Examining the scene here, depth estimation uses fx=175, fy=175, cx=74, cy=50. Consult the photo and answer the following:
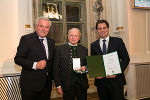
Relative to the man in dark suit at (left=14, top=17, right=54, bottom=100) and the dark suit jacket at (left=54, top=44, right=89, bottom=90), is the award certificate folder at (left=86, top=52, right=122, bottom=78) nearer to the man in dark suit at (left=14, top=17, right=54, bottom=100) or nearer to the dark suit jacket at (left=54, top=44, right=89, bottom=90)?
the dark suit jacket at (left=54, top=44, right=89, bottom=90)

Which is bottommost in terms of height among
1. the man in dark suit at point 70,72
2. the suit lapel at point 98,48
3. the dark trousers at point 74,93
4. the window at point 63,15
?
the dark trousers at point 74,93

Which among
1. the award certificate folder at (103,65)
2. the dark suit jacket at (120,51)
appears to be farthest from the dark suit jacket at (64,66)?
the dark suit jacket at (120,51)

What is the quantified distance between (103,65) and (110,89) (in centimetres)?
35

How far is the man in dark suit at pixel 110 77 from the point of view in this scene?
2244 millimetres

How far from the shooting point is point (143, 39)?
14.8 feet

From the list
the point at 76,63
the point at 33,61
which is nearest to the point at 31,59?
the point at 33,61

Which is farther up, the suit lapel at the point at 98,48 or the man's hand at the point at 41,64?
the suit lapel at the point at 98,48

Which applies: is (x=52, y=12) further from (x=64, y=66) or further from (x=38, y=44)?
(x=64, y=66)

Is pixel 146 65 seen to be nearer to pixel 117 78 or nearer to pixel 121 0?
pixel 121 0

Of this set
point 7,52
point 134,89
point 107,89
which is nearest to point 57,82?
point 107,89

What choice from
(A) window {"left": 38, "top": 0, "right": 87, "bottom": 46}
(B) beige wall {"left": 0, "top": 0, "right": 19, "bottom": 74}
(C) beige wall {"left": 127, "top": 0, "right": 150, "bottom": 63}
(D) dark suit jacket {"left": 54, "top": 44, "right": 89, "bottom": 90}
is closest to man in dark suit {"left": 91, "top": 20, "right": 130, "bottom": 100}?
(D) dark suit jacket {"left": 54, "top": 44, "right": 89, "bottom": 90}

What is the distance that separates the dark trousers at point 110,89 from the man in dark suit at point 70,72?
267 millimetres

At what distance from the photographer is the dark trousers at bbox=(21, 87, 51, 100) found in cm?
208

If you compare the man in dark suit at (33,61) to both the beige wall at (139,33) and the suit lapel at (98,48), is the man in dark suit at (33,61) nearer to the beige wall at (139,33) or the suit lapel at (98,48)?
the suit lapel at (98,48)
